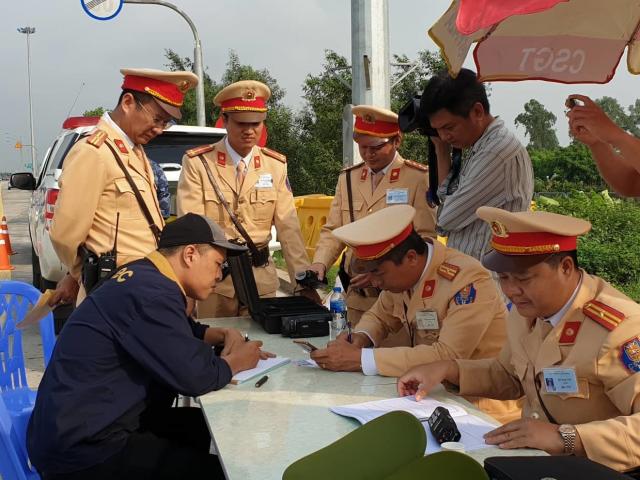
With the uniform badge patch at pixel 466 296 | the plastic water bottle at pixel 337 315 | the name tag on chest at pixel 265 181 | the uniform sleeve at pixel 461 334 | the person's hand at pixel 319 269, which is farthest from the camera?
the name tag on chest at pixel 265 181

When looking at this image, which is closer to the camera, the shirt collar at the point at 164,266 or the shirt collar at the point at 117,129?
the shirt collar at the point at 164,266

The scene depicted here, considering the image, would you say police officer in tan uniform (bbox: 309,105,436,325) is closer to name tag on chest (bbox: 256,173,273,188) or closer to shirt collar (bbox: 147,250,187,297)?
name tag on chest (bbox: 256,173,273,188)

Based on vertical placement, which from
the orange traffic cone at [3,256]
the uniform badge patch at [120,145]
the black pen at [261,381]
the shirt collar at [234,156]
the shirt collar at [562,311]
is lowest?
the orange traffic cone at [3,256]

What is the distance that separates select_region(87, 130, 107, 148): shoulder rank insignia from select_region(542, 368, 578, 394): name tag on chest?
6.70 ft

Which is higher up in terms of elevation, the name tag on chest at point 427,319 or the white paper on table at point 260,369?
the name tag on chest at point 427,319

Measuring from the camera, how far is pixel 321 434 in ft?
5.88

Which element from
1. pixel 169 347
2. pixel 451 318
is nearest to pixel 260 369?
pixel 169 347

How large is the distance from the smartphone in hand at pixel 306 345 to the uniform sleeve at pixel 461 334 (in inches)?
13.8

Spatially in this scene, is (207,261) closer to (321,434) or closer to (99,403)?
(99,403)

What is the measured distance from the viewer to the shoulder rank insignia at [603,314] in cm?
176

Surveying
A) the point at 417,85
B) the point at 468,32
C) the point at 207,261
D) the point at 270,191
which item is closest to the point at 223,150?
the point at 270,191

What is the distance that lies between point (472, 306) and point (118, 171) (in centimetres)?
161

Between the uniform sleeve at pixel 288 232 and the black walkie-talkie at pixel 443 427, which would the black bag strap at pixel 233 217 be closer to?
the uniform sleeve at pixel 288 232

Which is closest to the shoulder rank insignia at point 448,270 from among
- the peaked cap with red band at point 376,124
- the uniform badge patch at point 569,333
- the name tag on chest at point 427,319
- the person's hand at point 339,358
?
the name tag on chest at point 427,319
